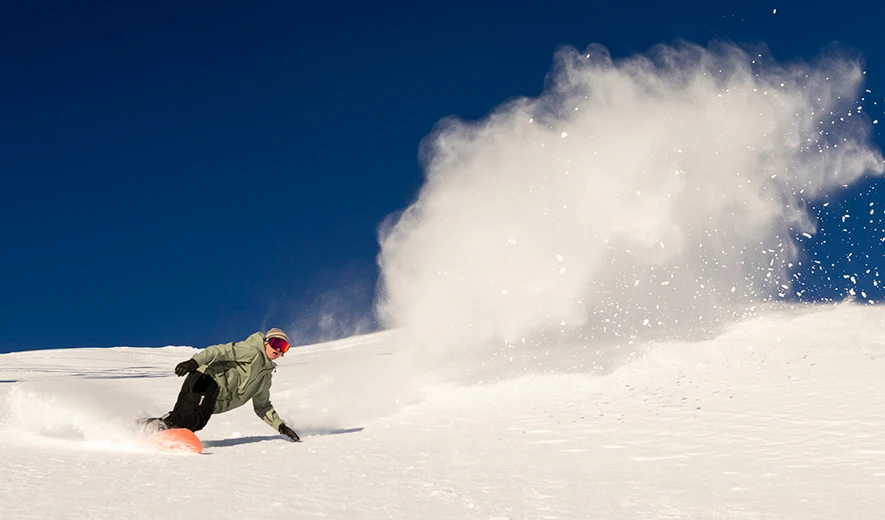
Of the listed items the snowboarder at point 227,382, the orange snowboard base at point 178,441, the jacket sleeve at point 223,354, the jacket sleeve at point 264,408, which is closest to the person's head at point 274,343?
the snowboarder at point 227,382

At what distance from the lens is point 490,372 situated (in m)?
11.7

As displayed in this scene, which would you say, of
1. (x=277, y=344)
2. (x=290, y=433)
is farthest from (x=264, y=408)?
(x=277, y=344)

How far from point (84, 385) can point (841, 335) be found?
11384mm

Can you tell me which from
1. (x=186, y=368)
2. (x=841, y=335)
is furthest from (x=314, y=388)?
(x=841, y=335)

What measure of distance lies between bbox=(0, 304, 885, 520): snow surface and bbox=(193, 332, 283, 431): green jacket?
425 millimetres

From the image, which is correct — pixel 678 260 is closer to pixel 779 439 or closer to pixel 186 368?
pixel 779 439

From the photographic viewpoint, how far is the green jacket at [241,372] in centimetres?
642

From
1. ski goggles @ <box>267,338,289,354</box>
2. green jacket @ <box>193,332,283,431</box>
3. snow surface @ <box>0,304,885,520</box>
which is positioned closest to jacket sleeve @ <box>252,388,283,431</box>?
Result: green jacket @ <box>193,332,283,431</box>

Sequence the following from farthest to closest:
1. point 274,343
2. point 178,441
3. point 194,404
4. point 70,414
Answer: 1. point 274,343
2. point 70,414
3. point 194,404
4. point 178,441

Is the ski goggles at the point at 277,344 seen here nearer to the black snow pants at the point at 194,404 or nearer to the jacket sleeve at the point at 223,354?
the jacket sleeve at the point at 223,354

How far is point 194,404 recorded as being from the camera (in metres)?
6.18

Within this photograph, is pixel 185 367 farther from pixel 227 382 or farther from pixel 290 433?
pixel 290 433

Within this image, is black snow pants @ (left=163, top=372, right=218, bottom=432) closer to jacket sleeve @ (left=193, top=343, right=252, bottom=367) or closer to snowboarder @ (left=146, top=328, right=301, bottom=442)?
snowboarder @ (left=146, top=328, right=301, bottom=442)

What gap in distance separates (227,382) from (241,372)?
0.56 feet
